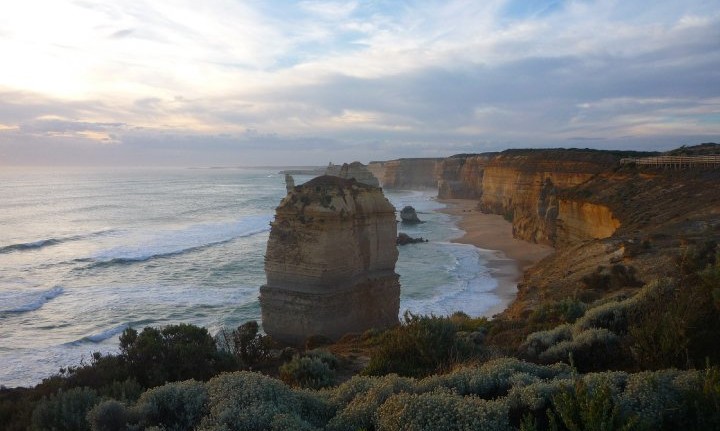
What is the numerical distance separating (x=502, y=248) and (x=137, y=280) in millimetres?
24626

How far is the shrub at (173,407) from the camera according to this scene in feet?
15.7

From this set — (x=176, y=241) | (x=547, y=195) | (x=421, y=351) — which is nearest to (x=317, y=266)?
(x=421, y=351)

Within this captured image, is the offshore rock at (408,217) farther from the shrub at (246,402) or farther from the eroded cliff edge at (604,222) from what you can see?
the shrub at (246,402)

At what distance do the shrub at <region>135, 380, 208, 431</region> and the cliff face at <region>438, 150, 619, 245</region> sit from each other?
23525 mm

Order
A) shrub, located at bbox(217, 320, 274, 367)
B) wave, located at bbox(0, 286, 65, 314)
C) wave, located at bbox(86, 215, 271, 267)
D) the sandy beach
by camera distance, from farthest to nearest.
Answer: wave, located at bbox(86, 215, 271, 267) → the sandy beach → wave, located at bbox(0, 286, 65, 314) → shrub, located at bbox(217, 320, 274, 367)

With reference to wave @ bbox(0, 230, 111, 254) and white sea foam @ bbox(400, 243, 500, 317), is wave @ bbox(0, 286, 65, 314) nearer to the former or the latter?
wave @ bbox(0, 230, 111, 254)

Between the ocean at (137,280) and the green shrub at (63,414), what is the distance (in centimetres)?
1107

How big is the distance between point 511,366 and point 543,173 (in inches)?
1674

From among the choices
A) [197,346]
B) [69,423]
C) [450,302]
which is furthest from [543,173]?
[69,423]

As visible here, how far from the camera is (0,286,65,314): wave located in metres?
22.1

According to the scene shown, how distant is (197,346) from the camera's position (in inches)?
345

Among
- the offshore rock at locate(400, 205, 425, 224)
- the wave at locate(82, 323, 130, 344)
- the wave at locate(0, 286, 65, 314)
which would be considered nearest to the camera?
the wave at locate(82, 323, 130, 344)

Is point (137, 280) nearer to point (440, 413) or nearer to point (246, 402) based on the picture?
point (246, 402)

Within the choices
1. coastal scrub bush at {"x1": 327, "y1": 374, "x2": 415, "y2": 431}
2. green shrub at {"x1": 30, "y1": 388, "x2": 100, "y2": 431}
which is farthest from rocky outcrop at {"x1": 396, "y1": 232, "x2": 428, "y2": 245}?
green shrub at {"x1": 30, "y1": 388, "x2": 100, "y2": 431}
